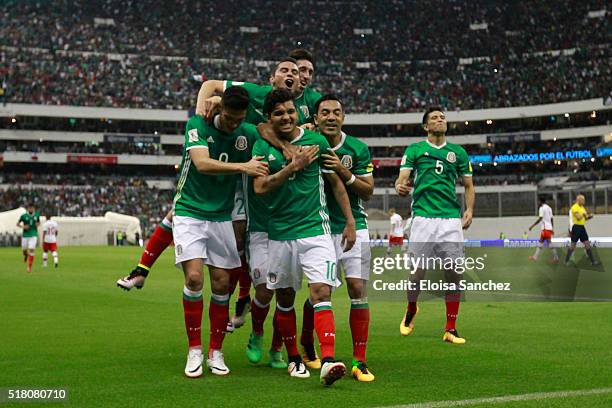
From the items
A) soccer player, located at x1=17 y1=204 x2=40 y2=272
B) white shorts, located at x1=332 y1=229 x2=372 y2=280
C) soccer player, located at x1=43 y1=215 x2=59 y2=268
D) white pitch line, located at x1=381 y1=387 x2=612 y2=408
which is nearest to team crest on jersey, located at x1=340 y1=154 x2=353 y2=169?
white shorts, located at x1=332 y1=229 x2=372 y2=280

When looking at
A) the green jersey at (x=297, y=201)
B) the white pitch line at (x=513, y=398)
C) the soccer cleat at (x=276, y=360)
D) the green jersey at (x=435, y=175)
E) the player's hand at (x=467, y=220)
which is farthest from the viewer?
the green jersey at (x=435, y=175)

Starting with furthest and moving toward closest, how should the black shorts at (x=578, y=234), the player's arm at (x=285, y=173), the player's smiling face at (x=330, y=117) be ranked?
the black shorts at (x=578, y=234), the player's smiling face at (x=330, y=117), the player's arm at (x=285, y=173)

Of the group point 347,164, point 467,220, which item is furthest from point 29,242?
point 347,164

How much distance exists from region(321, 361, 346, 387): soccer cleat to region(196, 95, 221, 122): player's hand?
93.7 inches

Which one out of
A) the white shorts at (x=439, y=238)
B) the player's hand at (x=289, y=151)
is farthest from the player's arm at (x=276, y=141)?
the white shorts at (x=439, y=238)

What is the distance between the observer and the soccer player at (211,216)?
22.5ft

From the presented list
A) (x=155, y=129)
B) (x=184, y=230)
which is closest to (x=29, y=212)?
(x=184, y=230)

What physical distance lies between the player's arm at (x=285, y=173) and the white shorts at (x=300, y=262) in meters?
0.48

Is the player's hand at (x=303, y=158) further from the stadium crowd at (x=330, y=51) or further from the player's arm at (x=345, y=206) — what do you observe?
the stadium crowd at (x=330, y=51)

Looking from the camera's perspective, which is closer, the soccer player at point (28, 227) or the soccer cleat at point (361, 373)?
the soccer cleat at point (361, 373)

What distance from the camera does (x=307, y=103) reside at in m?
7.79

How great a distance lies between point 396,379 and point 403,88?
72.7 meters

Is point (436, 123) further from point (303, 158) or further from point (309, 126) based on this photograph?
point (303, 158)

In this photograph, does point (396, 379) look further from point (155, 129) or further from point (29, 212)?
point (155, 129)
